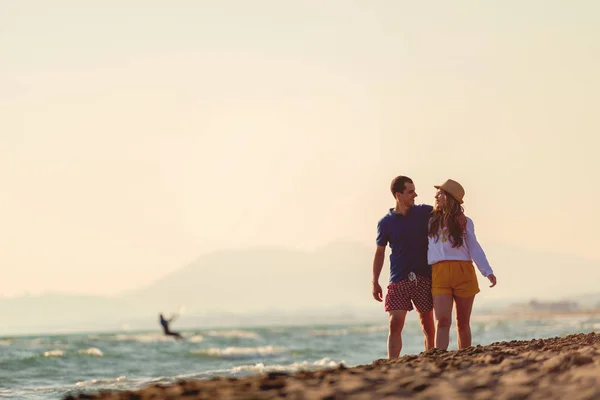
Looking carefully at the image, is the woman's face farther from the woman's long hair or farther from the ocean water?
the ocean water

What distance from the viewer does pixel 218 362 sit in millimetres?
26828

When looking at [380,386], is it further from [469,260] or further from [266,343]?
[266,343]

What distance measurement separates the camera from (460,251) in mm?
9469

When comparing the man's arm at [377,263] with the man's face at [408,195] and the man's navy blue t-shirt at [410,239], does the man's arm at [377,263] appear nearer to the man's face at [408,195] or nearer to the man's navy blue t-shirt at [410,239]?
the man's navy blue t-shirt at [410,239]

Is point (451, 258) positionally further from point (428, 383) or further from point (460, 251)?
point (428, 383)

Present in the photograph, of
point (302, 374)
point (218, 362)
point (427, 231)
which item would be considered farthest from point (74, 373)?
point (302, 374)

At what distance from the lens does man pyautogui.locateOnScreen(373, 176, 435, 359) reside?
32.0 ft

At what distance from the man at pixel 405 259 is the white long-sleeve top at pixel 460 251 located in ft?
0.67

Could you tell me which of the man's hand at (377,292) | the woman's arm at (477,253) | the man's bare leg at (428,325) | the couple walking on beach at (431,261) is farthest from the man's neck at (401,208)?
the man's bare leg at (428,325)

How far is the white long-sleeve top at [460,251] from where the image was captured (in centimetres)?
945

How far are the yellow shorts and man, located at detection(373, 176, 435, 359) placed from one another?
292mm

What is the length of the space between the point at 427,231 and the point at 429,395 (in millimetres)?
4234

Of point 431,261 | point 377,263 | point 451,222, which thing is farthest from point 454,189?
point 377,263

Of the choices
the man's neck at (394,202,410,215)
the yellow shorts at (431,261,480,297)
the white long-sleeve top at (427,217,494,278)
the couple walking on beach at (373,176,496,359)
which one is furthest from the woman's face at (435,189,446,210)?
the yellow shorts at (431,261,480,297)
